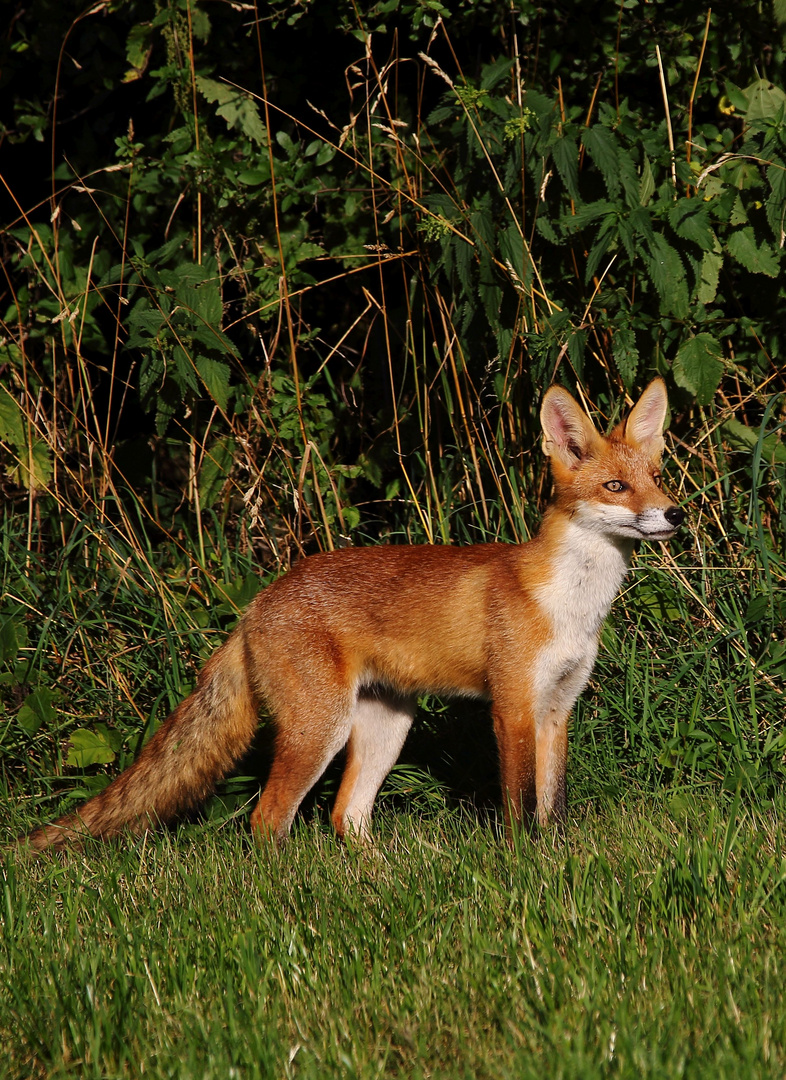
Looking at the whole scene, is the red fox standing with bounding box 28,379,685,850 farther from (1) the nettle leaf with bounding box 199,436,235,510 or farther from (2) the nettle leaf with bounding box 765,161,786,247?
(1) the nettle leaf with bounding box 199,436,235,510

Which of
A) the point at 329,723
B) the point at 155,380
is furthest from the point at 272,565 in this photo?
the point at 329,723

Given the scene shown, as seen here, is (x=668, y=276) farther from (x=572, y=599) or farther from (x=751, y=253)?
(x=572, y=599)

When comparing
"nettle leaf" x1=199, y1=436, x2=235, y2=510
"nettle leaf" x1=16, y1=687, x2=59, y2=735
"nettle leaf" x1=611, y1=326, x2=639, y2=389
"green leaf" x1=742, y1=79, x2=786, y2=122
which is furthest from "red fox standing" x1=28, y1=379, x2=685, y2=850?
"green leaf" x1=742, y1=79, x2=786, y2=122

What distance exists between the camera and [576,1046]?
2.30 m

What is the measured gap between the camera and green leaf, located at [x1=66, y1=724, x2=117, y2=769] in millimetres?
4793

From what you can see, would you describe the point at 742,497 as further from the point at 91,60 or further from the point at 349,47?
the point at 91,60

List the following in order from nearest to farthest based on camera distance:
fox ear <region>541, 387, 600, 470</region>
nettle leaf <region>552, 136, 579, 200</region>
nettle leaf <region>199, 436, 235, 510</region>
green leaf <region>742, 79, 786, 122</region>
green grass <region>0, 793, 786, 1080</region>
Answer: green grass <region>0, 793, 786, 1080</region> < fox ear <region>541, 387, 600, 470</region> < nettle leaf <region>552, 136, 579, 200</region> < green leaf <region>742, 79, 786, 122</region> < nettle leaf <region>199, 436, 235, 510</region>

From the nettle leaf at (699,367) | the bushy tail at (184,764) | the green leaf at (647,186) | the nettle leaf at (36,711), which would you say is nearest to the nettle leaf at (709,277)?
the nettle leaf at (699,367)

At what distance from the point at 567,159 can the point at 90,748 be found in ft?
10.6

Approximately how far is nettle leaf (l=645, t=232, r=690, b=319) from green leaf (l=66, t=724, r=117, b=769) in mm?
3088

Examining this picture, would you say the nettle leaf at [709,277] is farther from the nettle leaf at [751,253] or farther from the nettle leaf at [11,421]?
the nettle leaf at [11,421]

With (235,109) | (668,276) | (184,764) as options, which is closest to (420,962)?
(184,764)

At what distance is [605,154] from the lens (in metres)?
4.54

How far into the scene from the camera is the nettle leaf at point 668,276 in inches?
181
